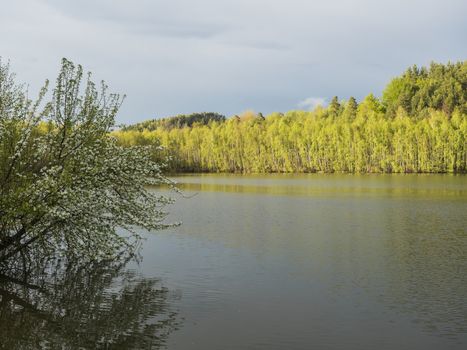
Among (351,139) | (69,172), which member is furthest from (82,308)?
(351,139)

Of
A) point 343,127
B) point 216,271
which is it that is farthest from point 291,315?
point 343,127

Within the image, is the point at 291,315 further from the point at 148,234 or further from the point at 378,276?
the point at 148,234

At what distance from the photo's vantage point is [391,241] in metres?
23.5

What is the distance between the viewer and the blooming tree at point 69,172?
1460 centimetres

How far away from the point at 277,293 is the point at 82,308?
533 cm

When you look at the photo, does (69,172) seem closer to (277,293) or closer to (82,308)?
(82,308)

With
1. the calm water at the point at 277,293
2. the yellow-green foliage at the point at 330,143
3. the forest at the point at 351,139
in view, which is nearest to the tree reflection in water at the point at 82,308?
the calm water at the point at 277,293

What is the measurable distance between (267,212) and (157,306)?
22095 mm

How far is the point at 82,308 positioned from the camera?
13.2 metres

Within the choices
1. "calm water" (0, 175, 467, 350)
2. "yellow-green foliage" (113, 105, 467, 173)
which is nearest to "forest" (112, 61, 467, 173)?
"yellow-green foliage" (113, 105, 467, 173)


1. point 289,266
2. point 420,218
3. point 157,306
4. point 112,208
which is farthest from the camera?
point 420,218

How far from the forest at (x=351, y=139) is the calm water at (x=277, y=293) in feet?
282

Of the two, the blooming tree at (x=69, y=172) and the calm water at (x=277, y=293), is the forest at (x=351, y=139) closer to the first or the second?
the calm water at (x=277, y=293)

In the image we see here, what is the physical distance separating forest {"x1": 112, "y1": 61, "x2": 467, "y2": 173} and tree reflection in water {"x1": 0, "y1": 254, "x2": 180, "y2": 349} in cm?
9124
